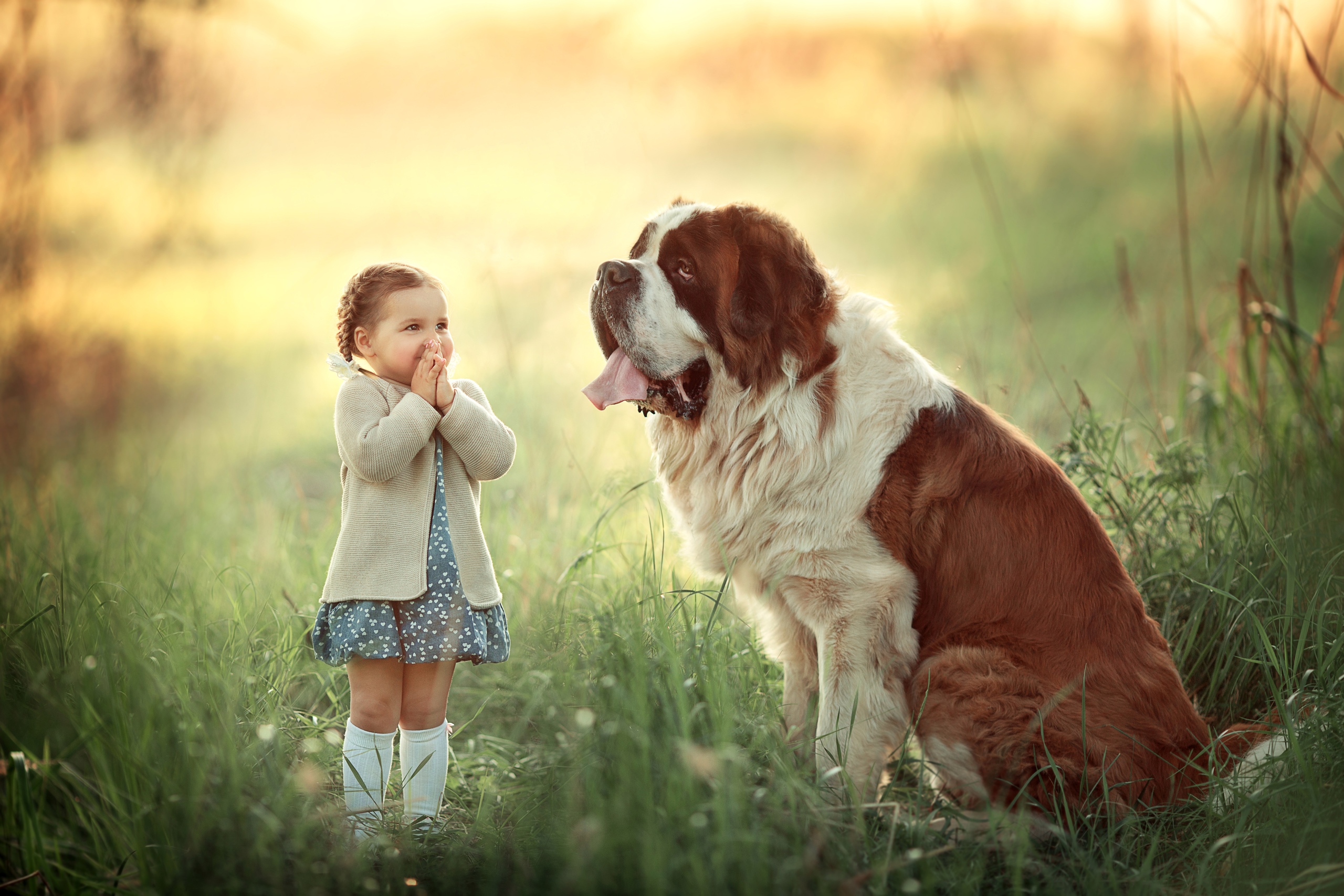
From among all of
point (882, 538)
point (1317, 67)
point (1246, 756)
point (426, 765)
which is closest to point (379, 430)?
point (426, 765)

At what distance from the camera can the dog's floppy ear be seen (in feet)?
9.17

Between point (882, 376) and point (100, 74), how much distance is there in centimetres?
448

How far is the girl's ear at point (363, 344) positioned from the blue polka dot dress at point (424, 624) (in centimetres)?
31

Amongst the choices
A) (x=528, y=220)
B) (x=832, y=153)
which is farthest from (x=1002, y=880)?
(x=832, y=153)

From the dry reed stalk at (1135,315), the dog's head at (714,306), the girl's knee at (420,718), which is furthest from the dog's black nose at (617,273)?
the dry reed stalk at (1135,315)

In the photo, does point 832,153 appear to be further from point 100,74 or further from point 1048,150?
point 100,74

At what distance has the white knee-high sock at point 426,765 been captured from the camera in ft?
8.28

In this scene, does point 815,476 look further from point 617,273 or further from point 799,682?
point 617,273

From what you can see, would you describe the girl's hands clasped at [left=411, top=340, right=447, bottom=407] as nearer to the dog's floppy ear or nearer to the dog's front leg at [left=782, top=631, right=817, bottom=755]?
the dog's floppy ear

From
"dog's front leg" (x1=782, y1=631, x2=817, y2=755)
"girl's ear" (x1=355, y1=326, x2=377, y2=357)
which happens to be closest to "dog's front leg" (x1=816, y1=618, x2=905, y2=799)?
"dog's front leg" (x1=782, y1=631, x2=817, y2=755)

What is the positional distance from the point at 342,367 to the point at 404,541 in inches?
20.2

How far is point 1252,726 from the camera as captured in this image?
8.82 feet

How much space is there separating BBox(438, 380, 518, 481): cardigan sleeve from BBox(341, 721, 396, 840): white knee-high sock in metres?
0.77

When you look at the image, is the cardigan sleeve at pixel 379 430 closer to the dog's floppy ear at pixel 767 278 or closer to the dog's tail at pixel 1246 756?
the dog's floppy ear at pixel 767 278
